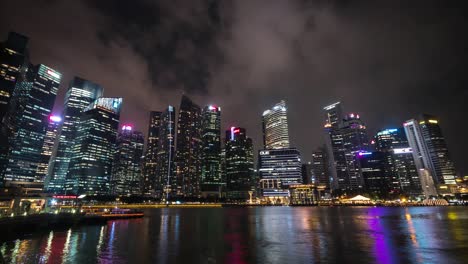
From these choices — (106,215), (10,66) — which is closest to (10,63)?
(10,66)

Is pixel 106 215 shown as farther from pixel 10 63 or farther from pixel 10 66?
pixel 10 63

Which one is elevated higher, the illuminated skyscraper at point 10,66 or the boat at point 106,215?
the illuminated skyscraper at point 10,66

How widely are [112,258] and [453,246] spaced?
42235 millimetres

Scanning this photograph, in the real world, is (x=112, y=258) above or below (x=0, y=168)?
below

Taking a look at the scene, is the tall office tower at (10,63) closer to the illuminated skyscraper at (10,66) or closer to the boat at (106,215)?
the illuminated skyscraper at (10,66)

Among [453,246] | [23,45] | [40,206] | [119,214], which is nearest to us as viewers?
[453,246]

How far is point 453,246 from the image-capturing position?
32.3 m

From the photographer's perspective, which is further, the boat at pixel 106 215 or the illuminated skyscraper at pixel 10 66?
the illuminated skyscraper at pixel 10 66

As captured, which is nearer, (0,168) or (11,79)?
(11,79)

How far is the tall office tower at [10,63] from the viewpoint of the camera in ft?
436

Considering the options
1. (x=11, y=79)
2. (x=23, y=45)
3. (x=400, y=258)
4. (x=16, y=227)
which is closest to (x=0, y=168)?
(x=11, y=79)

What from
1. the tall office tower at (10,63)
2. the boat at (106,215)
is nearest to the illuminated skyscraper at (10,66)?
the tall office tower at (10,63)

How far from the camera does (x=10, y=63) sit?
137750 millimetres

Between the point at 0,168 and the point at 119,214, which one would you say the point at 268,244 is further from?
the point at 0,168
